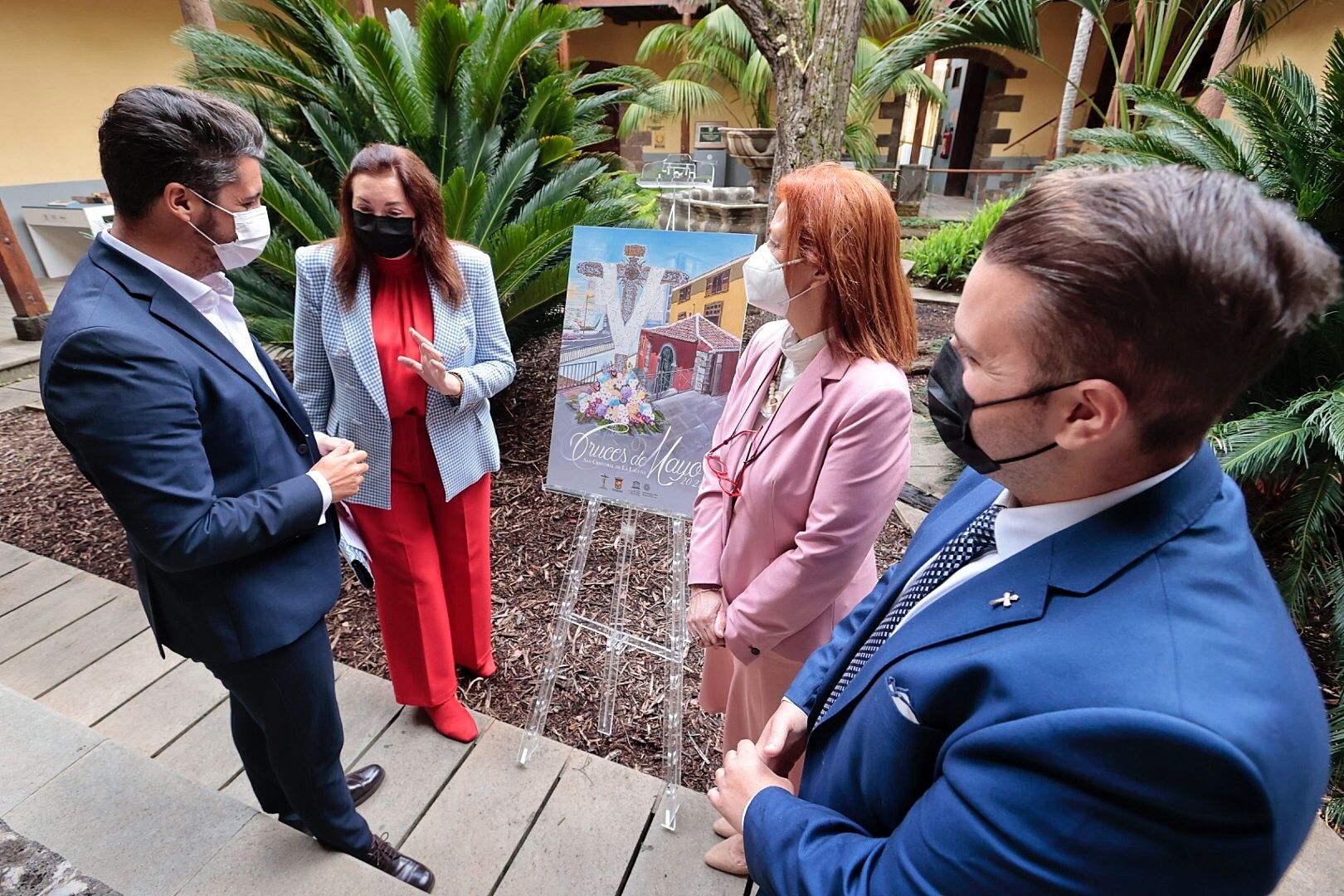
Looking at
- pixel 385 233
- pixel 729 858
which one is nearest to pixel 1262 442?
pixel 729 858

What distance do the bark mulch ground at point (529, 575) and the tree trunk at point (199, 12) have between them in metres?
3.43

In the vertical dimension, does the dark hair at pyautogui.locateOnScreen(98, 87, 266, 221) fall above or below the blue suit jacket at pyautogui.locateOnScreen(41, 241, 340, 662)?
above

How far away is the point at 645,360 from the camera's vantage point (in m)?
2.32

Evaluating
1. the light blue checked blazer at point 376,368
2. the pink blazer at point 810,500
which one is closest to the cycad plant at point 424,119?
the light blue checked blazer at point 376,368

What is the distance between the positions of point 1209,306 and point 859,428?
84 cm

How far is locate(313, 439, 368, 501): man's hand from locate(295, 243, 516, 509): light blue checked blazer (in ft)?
A: 1.60

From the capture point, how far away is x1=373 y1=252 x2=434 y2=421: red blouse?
211 centimetres

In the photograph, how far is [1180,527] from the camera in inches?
29.0

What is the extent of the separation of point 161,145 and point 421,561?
4.62ft

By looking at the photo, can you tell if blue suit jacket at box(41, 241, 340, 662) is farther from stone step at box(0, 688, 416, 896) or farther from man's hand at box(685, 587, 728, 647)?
man's hand at box(685, 587, 728, 647)

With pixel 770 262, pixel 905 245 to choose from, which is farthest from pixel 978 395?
pixel 905 245

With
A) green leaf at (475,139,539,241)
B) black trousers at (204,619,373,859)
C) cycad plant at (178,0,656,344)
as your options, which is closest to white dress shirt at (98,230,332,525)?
black trousers at (204,619,373,859)

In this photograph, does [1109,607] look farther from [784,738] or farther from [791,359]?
[791,359]

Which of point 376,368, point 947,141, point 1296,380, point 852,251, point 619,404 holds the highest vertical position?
point 852,251
